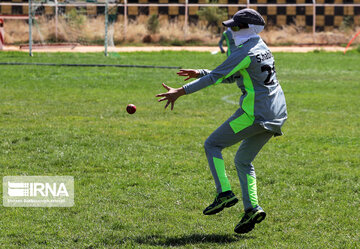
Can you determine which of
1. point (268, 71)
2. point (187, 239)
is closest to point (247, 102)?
point (268, 71)

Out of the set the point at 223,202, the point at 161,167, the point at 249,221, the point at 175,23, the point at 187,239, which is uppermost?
the point at 223,202

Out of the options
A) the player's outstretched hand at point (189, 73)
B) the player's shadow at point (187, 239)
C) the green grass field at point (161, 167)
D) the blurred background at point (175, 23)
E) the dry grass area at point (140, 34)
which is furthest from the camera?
the blurred background at point (175, 23)

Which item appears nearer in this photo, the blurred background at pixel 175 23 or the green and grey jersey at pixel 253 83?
the green and grey jersey at pixel 253 83

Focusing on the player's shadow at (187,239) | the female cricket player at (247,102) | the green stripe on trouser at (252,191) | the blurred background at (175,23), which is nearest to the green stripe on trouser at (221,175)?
the female cricket player at (247,102)

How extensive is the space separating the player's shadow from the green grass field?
19mm

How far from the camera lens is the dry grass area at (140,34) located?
112 ft

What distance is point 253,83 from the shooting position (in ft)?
19.2

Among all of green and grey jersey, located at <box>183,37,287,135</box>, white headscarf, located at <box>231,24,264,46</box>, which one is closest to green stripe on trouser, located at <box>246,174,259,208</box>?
green and grey jersey, located at <box>183,37,287,135</box>

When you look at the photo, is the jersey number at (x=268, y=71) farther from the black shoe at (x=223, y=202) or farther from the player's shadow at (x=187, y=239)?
the player's shadow at (x=187, y=239)

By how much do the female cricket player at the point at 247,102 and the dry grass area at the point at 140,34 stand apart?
27741mm

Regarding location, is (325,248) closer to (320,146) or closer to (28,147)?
(320,146)

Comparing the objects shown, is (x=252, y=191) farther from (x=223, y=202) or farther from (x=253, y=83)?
(x=253, y=83)

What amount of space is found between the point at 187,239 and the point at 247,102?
57.9 inches

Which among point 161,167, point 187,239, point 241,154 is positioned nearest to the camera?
point 187,239
